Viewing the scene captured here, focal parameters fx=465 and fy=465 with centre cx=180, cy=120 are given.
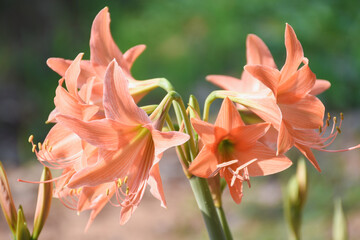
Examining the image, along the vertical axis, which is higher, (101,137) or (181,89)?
(101,137)

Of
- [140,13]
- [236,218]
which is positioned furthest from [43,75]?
[236,218]

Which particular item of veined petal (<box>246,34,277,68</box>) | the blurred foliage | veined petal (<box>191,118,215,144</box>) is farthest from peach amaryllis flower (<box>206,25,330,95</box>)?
the blurred foliage

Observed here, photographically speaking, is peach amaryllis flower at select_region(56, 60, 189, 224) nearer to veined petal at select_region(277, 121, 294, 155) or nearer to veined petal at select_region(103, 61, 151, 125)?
veined petal at select_region(103, 61, 151, 125)

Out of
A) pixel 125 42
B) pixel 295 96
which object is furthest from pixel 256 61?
pixel 125 42

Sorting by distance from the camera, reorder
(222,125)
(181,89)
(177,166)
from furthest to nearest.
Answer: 1. (181,89)
2. (177,166)
3. (222,125)

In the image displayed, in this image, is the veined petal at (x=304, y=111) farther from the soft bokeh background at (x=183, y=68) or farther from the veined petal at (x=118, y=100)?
the soft bokeh background at (x=183, y=68)

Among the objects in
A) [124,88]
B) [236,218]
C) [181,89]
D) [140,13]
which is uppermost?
[124,88]

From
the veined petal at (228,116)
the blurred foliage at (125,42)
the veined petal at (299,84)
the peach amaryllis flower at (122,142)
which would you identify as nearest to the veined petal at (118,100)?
the peach amaryllis flower at (122,142)

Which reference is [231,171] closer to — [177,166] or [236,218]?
[236,218]
